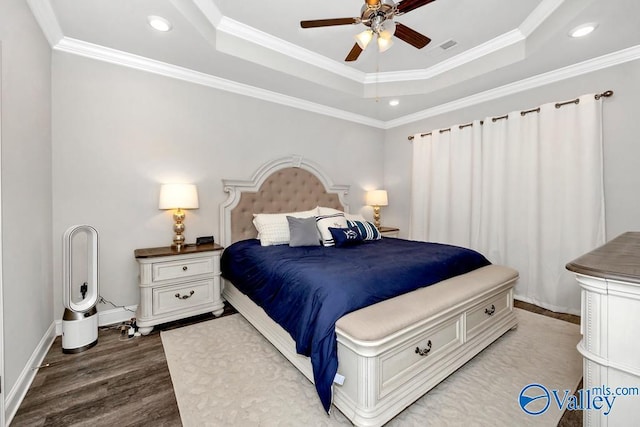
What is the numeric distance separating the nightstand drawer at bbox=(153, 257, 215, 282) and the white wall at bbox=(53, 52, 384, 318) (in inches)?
18.3

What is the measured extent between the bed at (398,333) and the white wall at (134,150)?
36.5 inches

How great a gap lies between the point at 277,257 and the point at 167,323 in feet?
4.42

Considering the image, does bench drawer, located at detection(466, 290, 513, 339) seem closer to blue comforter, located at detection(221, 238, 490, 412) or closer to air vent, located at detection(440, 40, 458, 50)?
blue comforter, located at detection(221, 238, 490, 412)

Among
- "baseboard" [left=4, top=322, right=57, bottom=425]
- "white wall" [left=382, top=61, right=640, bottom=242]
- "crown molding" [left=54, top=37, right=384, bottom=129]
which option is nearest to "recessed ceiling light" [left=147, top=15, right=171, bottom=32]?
"crown molding" [left=54, top=37, right=384, bottom=129]

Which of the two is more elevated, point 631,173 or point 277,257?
point 631,173

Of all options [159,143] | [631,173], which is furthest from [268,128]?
[631,173]

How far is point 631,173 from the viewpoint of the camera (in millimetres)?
2512

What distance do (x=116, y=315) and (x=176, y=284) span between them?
0.70m

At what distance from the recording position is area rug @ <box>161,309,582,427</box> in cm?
148

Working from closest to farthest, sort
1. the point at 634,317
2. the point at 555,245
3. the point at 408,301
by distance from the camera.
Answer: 1. the point at 634,317
2. the point at 408,301
3. the point at 555,245

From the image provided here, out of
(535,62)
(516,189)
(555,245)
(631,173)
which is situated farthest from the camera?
(516,189)

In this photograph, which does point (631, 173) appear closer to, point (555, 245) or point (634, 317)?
point (555, 245)

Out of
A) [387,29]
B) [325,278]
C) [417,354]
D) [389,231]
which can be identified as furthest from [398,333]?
[389,231]

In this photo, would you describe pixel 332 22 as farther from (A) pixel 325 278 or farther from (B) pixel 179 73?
(B) pixel 179 73
